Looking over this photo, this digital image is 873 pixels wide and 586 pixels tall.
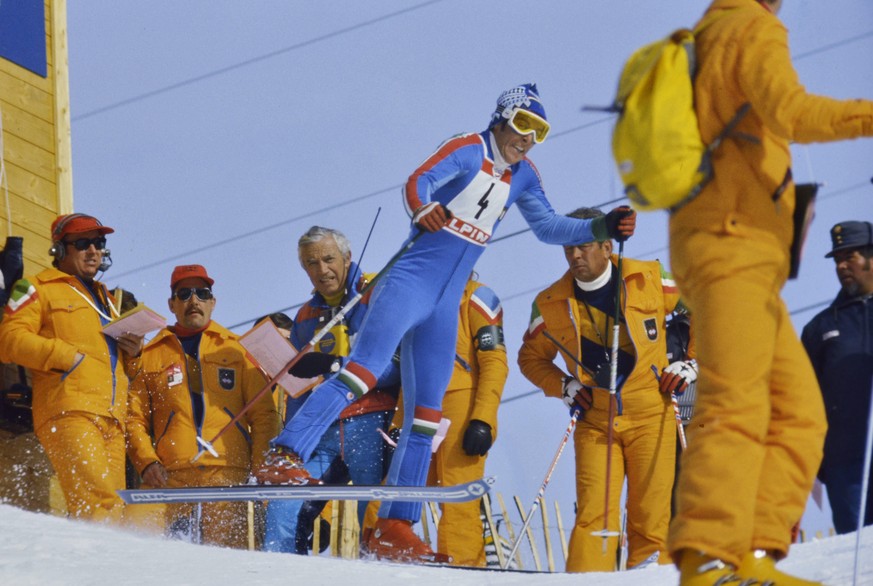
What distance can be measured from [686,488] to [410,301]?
2.70 metres

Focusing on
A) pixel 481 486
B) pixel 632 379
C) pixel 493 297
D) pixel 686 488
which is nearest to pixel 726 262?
pixel 686 488

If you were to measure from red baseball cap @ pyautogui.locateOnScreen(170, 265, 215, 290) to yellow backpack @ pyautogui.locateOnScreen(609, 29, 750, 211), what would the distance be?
3.78 m

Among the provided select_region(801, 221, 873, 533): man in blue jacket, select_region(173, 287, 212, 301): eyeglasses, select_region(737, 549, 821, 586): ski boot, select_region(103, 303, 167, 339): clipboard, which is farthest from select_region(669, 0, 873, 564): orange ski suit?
select_region(173, 287, 212, 301): eyeglasses

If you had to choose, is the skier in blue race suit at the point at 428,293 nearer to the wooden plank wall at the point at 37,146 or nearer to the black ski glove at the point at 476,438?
the black ski glove at the point at 476,438

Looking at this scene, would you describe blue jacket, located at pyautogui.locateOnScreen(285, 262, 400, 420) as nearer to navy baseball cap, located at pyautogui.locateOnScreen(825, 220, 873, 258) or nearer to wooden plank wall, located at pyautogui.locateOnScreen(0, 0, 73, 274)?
navy baseball cap, located at pyautogui.locateOnScreen(825, 220, 873, 258)

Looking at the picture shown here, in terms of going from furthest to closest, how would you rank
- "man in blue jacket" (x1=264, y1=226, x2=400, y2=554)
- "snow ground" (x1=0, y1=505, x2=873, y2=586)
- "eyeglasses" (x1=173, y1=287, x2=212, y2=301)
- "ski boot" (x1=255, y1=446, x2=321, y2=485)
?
"eyeglasses" (x1=173, y1=287, x2=212, y2=301) < "man in blue jacket" (x1=264, y1=226, x2=400, y2=554) < "ski boot" (x1=255, y1=446, x2=321, y2=485) < "snow ground" (x1=0, y1=505, x2=873, y2=586)

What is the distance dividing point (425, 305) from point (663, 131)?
258cm

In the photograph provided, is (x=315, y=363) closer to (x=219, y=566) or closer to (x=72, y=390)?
(x=72, y=390)

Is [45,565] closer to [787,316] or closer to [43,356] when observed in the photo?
[43,356]

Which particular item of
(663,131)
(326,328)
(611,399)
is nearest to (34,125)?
(326,328)

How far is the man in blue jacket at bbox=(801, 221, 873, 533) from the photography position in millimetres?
5938

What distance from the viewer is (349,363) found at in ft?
20.7

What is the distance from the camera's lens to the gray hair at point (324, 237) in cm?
715

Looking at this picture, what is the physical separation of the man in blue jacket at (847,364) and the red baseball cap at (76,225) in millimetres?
3458
